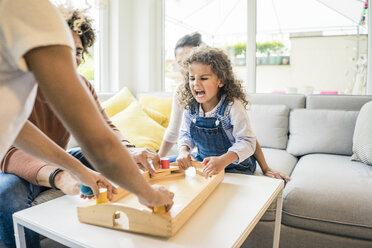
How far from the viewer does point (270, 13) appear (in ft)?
9.23

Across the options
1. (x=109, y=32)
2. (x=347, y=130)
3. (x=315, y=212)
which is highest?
(x=109, y=32)

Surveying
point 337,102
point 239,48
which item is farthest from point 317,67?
point 239,48

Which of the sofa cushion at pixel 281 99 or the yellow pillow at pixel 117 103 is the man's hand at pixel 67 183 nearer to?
the yellow pillow at pixel 117 103

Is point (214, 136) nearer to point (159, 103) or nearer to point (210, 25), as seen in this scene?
point (159, 103)

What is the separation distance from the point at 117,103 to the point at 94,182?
1.78 metres

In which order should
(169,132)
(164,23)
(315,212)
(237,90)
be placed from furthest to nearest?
(164,23) < (169,132) < (237,90) < (315,212)

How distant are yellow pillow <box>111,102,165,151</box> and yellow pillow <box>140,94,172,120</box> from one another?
23 centimetres

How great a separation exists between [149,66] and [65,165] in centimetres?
256

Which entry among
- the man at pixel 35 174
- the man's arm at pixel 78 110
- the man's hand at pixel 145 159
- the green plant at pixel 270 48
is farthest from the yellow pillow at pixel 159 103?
the man's arm at pixel 78 110

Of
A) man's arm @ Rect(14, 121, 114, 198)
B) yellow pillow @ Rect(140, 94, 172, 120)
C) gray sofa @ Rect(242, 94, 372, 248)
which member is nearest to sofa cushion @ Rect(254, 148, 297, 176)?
gray sofa @ Rect(242, 94, 372, 248)

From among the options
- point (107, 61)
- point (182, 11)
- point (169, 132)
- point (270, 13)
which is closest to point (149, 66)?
point (107, 61)

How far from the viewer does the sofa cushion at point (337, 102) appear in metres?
2.12

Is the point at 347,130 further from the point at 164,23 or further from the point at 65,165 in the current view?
the point at 164,23

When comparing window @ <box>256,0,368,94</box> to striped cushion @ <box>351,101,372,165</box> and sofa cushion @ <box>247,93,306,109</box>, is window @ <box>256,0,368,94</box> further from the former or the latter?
striped cushion @ <box>351,101,372,165</box>
